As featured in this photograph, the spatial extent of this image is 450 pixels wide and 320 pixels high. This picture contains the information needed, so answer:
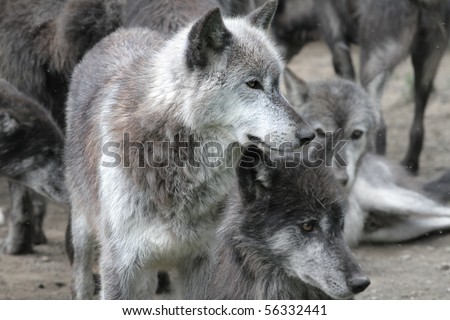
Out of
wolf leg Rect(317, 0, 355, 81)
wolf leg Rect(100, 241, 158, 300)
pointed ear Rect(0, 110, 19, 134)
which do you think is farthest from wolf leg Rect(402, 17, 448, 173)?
wolf leg Rect(100, 241, 158, 300)

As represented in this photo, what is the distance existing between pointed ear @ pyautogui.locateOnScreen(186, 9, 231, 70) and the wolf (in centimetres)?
237

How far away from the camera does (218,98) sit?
200 inches

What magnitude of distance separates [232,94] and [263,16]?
2.37ft

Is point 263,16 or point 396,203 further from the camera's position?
point 396,203

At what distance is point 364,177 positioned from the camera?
8.15 meters

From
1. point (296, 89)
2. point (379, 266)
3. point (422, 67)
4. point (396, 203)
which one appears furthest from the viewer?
point (422, 67)

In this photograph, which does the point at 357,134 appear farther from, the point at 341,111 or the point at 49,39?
the point at 49,39

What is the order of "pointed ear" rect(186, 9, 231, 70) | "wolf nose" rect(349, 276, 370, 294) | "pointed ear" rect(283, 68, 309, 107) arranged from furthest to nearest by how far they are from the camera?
"pointed ear" rect(283, 68, 309, 107) < "wolf nose" rect(349, 276, 370, 294) < "pointed ear" rect(186, 9, 231, 70)

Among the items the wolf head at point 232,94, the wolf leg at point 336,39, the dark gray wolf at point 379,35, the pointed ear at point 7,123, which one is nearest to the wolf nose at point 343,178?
the dark gray wolf at point 379,35

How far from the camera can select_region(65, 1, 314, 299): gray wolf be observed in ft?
16.6

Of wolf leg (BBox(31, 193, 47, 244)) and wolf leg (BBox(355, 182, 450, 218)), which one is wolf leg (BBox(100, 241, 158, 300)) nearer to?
wolf leg (BBox(31, 193, 47, 244))

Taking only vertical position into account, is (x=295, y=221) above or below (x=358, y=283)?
above

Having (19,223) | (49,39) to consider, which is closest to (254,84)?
(49,39)

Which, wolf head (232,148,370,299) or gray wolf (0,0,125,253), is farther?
gray wolf (0,0,125,253)
